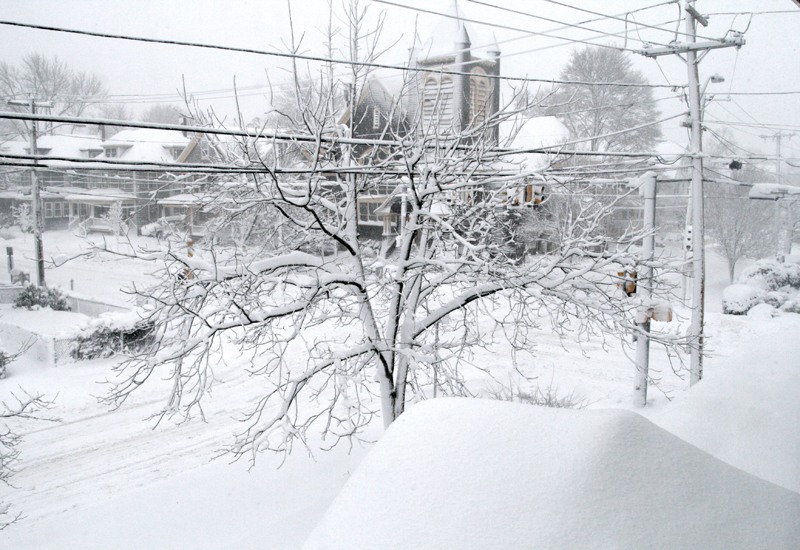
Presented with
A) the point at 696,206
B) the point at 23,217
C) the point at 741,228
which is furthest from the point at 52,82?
the point at 23,217

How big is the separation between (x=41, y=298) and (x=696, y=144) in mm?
18258

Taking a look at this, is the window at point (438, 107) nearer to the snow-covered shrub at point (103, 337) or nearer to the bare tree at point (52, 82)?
the bare tree at point (52, 82)

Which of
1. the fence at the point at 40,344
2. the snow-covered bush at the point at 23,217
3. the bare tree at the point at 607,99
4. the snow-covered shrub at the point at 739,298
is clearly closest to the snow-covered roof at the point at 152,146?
the snow-covered bush at the point at 23,217

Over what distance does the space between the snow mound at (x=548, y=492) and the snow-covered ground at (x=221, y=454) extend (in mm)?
259

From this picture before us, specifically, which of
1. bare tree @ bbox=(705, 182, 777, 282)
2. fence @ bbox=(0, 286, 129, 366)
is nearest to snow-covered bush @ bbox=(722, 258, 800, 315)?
bare tree @ bbox=(705, 182, 777, 282)

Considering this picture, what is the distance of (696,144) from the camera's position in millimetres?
9398

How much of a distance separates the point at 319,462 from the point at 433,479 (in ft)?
24.2

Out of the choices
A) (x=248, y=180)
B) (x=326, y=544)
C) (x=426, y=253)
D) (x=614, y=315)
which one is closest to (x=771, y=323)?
(x=614, y=315)

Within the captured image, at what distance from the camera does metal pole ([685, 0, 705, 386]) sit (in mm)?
9070

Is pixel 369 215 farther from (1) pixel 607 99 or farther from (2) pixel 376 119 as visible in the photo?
(2) pixel 376 119

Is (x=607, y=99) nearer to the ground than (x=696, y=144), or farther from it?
farther from it

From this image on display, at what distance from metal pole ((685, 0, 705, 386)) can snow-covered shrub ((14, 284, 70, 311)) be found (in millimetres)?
17800

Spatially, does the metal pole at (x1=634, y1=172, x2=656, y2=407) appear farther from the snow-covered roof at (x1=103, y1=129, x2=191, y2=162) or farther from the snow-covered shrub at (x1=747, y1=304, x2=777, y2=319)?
the snow-covered roof at (x1=103, y1=129, x2=191, y2=162)

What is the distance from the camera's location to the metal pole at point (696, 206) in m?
9.07
